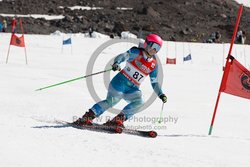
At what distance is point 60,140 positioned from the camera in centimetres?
558

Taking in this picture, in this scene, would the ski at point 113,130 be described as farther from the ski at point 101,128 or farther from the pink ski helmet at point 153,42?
the pink ski helmet at point 153,42

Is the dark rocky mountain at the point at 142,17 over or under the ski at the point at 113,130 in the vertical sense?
under

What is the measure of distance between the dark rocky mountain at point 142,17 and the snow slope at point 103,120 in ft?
94.6

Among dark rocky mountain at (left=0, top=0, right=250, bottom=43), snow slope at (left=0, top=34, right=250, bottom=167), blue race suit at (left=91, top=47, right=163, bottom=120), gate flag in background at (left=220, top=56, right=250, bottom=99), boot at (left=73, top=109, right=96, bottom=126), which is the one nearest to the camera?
snow slope at (left=0, top=34, right=250, bottom=167)

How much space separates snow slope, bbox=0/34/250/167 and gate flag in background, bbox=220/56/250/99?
806 millimetres

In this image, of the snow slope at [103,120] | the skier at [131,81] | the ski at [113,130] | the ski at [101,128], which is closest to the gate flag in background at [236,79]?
the snow slope at [103,120]

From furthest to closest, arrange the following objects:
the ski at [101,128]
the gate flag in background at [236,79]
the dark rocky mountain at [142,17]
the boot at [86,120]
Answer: the dark rocky mountain at [142,17] → the gate flag in background at [236,79] → the boot at [86,120] → the ski at [101,128]

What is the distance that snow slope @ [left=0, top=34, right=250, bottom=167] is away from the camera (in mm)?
5117

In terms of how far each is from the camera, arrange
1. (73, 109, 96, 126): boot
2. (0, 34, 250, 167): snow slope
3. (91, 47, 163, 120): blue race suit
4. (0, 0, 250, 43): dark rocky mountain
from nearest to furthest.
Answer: (0, 34, 250, 167): snow slope < (73, 109, 96, 126): boot < (91, 47, 163, 120): blue race suit < (0, 0, 250, 43): dark rocky mountain

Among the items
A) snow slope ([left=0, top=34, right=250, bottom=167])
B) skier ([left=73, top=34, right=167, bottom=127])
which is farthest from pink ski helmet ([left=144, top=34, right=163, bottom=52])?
snow slope ([left=0, top=34, right=250, bottom=167])

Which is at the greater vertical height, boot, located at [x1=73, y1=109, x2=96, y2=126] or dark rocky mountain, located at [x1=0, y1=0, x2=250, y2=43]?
boot, located at [x1=73, y1=109, x2=96, y2=126]

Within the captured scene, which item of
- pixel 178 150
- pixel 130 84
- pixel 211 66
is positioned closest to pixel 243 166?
pixel 178 150

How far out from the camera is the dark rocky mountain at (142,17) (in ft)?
159

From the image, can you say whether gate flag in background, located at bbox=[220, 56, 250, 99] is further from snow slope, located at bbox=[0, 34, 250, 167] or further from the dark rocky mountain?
the dark rocky mountain
